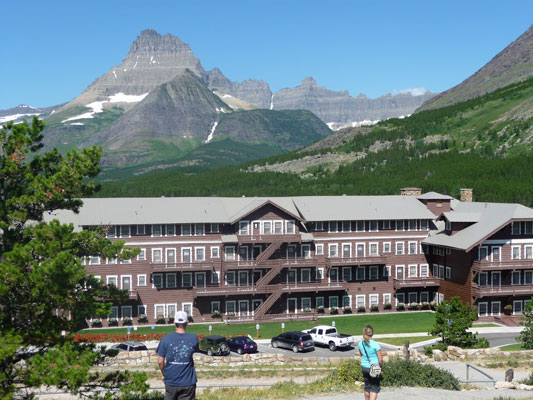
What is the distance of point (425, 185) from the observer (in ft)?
475

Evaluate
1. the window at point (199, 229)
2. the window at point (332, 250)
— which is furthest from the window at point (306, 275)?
the window at point (199, 229)

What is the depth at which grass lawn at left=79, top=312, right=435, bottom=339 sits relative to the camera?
64.0 m

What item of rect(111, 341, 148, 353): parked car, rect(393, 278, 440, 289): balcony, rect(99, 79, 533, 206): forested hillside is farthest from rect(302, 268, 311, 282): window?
rect(99, 79, 533, 206): forested hillside

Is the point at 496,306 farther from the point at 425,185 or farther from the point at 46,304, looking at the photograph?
the point at 425,185

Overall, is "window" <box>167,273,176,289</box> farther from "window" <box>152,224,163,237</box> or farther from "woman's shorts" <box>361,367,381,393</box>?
"woman's shorts" <box>361,367,381,393</box>

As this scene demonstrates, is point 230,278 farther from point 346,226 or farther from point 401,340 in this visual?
point 401,340

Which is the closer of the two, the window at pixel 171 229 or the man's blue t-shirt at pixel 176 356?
the man's blue t-shirt at pixel 176 356

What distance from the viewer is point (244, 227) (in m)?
72.3

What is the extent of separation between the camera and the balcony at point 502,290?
6756cm

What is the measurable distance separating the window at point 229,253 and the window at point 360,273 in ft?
50.9

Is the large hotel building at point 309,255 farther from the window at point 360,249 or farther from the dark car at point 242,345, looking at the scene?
the dark car at point 242,345

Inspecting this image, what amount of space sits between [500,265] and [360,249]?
16.3 metres

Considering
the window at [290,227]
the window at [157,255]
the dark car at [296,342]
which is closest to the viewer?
the dark car at [296,342]

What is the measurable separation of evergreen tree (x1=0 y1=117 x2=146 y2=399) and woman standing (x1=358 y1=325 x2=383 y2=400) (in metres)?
9.51
